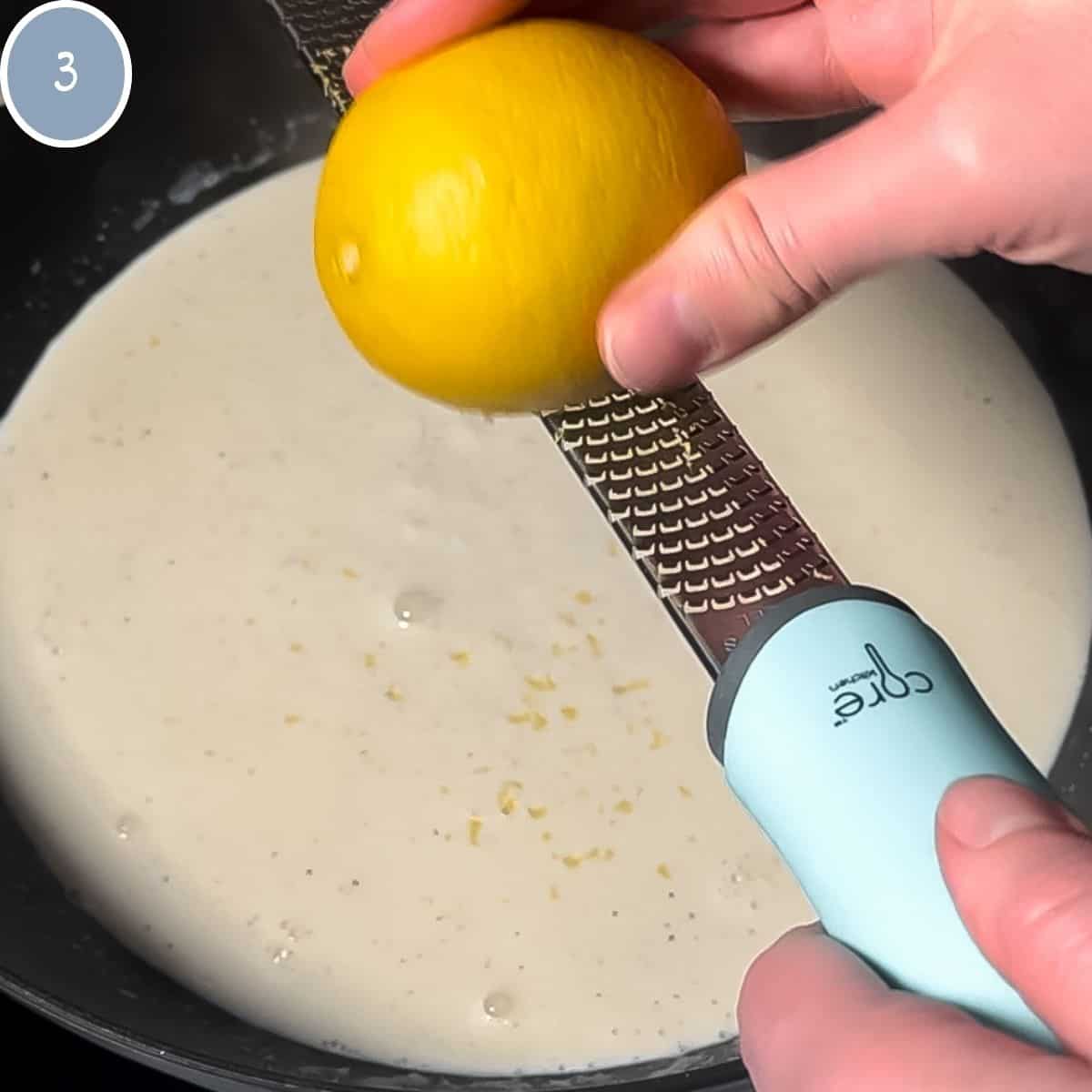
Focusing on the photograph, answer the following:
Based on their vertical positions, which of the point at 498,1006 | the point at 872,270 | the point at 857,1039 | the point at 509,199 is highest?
the point at 509,199

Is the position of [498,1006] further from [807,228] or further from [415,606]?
[807,228]

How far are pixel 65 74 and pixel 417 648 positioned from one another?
2.09 feet

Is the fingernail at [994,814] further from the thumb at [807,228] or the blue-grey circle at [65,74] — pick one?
the blue-grey circle at [65,74]

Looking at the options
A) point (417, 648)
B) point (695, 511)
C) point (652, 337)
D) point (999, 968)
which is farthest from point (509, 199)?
point (417, 648)

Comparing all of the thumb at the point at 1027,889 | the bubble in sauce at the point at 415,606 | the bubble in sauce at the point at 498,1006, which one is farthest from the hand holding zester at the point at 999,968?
the bubble in sauce at the point at 415,606

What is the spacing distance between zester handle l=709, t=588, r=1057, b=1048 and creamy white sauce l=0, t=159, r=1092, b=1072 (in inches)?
14.8

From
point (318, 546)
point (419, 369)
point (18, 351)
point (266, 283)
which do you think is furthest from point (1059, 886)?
point (18, 351)

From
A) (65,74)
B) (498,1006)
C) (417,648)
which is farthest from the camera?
(65,74)

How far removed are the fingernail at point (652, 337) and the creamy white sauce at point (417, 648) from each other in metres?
0.39

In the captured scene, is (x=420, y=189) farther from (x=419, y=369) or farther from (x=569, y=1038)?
(x=569, y=1038)

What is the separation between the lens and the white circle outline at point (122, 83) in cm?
114

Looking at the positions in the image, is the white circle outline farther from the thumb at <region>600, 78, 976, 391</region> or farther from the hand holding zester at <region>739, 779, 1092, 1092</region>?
the hand holding zester at <region>739, 779, 1092, 1092</region>

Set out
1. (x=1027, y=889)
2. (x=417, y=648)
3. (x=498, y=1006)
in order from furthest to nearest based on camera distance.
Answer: (x=417, y=648), (x=498, y=1006), (x=1027, y=889)

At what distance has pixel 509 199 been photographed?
22.9 inches
